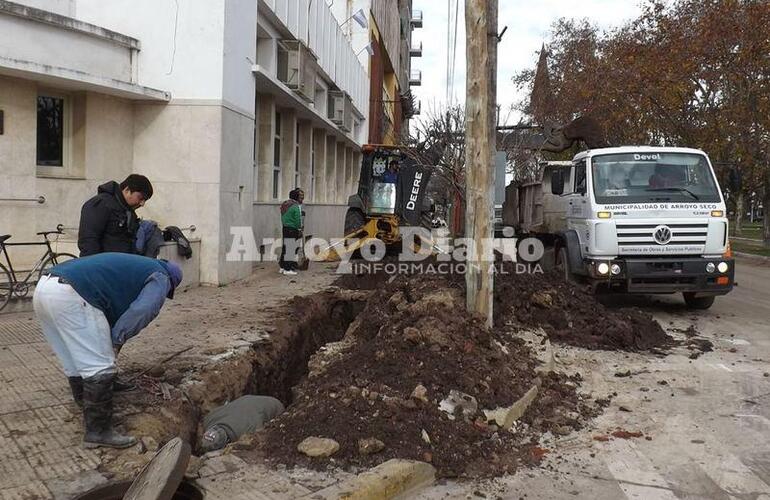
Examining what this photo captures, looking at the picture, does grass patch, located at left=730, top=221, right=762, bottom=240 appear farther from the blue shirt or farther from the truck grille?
the blue shirt

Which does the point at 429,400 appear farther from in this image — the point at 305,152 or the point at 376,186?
the point at 305,152

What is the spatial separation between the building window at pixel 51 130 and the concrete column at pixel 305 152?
969 cm

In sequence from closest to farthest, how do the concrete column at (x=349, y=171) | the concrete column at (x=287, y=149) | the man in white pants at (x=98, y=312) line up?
the man in white pants at (x=98, y=312) → the concrete column at (x=287, y=149) → the concrete column at (x=349, y=171)

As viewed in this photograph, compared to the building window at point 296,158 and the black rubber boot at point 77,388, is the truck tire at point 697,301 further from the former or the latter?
the building window at point 296,158

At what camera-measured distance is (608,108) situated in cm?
2692

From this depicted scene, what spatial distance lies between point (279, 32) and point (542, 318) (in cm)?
1024

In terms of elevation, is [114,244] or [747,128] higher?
[747,128]

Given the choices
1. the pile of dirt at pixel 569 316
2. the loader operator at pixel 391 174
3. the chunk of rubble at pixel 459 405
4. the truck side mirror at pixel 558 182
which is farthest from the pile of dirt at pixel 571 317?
the loader operator at pixel 391 174

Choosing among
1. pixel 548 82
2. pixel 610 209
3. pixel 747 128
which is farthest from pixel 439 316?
pixel 548 82

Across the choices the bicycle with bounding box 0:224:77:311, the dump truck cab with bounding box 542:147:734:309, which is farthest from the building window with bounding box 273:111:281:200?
the dump truck cab with bounding box 542:147:734:309

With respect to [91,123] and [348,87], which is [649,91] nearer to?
[348,87]

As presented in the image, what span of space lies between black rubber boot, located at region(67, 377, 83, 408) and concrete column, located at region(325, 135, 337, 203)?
19658mm

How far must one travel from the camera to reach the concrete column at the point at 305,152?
65.8 feet

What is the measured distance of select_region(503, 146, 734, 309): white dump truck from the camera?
31.3 feet
